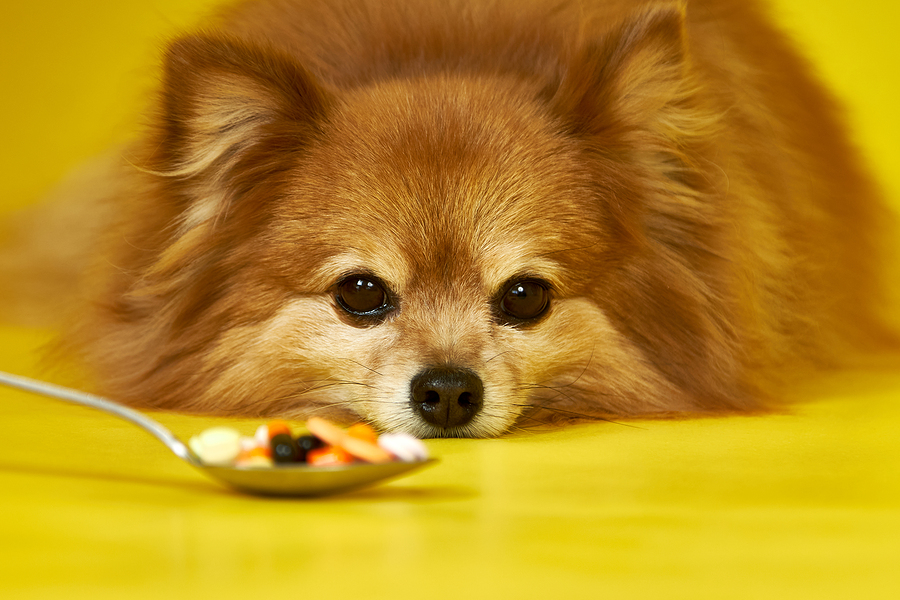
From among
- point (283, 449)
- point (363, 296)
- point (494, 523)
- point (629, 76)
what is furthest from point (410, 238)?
point (494, 523)

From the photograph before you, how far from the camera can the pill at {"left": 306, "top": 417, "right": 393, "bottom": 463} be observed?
8.45 feet

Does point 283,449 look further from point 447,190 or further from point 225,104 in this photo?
point 225,104

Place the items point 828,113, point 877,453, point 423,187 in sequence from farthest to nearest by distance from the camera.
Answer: point 828,113 → point 423,187 → point 877,453

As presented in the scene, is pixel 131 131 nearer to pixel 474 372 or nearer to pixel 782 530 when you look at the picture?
pixel 474 372

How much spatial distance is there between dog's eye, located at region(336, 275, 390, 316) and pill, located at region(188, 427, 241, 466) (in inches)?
39.3

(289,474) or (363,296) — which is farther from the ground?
(363,296)

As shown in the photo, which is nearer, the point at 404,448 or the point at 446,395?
the point at 404,448

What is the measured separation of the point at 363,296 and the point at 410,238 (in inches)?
10.1

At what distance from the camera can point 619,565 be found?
2.13 metres

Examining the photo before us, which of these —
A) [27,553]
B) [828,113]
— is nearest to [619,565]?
[27,553]

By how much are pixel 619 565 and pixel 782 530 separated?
46 centimetres

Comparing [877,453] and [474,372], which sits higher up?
[474,372]

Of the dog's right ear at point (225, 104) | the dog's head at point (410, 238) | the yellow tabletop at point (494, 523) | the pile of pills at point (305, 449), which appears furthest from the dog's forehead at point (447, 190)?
the pile of pills at point (305, 449)

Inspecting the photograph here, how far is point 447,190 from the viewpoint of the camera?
137 inches
